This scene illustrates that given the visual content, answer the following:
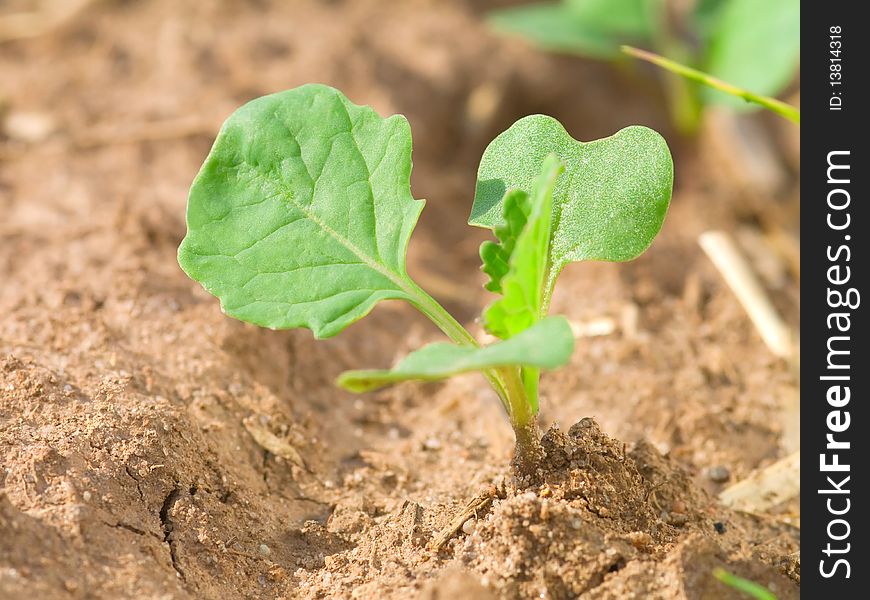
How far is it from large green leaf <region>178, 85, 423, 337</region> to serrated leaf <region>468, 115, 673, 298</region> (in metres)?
0.16

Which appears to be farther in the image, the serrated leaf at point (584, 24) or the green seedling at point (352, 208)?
the serrated leaf at point (584, 24)

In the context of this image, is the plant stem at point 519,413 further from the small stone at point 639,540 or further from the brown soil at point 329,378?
the small stone at point 639,540

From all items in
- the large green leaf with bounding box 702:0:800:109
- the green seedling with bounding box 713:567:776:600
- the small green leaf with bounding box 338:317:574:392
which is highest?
the large green leaf with bounding box 702:0:800:109

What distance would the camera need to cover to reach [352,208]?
172 centimetres

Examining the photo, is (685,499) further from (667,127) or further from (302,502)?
(667,127)

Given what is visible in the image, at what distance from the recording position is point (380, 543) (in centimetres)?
164

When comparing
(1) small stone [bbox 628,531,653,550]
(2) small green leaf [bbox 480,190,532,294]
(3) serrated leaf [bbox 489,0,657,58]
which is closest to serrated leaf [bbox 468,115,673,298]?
(2) small green leaf [bbox 480,190,532,294]

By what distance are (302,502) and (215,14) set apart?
2345 millimetres

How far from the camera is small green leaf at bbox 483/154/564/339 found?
140 cm

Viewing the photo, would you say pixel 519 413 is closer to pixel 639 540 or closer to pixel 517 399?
pixel 517 399

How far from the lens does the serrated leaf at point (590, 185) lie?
169 cm

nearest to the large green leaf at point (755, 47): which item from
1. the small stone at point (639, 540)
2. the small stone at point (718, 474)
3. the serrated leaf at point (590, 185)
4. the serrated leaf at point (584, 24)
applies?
the serrated leaf at point (584, 24)

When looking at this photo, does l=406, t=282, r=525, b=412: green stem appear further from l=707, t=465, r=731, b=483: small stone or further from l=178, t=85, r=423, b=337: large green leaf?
l=707, t=465, r=731, b=483: small stone

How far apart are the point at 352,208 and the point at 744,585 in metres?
0.87
